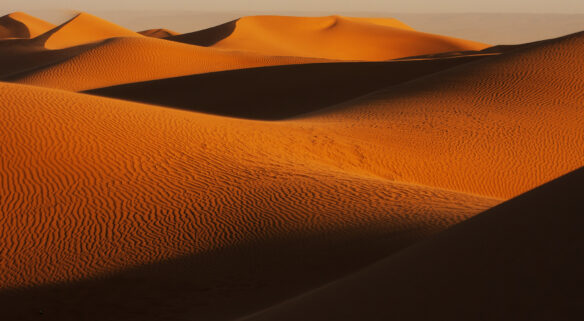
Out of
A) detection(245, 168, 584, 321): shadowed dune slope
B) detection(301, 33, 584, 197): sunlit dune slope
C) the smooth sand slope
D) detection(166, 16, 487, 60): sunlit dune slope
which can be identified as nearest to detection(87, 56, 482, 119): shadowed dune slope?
detection(301, 33, 584, 197): sunlit dune slope

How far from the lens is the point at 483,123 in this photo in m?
18.5

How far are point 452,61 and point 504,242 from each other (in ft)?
93.9

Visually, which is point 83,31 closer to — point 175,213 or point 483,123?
point 483,123

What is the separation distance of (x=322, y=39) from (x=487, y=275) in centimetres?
6636

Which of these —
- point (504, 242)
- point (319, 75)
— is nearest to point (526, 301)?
point (504, 242)

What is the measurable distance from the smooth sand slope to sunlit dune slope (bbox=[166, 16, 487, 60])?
152 feet

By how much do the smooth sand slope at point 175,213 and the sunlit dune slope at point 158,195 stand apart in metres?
0.03

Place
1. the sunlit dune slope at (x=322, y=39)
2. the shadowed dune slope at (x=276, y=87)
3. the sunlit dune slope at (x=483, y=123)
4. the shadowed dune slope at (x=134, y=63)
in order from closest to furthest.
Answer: the sunlit dune slope at (x=483, y=123), the shadowed dune slope at (x=276, y=87), the shadowed dune slope at (x=134, y=63), the sunlit dune slope at (x=322, y=39)

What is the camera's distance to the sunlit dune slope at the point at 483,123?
1538 centimetres

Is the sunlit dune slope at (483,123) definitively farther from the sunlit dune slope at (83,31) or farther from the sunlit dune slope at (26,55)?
the sunlit dune slope at (83,31)

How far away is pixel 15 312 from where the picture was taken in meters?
7.73

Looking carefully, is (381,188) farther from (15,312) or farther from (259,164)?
(15,312)

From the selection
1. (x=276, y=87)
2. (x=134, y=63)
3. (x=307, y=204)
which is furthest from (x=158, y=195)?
(x=134, y=63)

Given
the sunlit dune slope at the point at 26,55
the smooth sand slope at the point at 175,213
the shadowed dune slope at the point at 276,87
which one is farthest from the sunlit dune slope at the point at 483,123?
the sunlit dune slope at the point at 26,55
